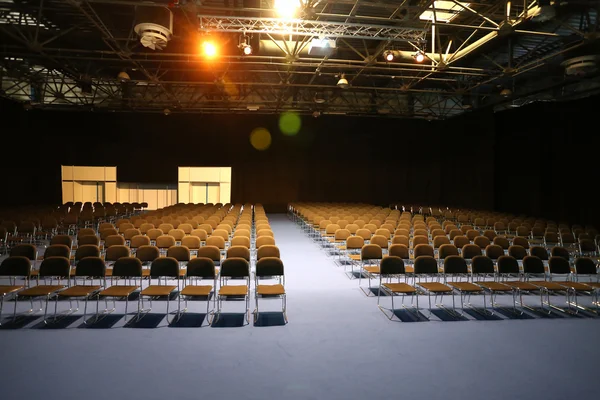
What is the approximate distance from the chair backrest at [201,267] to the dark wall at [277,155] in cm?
1740

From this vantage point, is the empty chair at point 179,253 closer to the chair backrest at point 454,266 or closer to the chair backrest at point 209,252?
the chair backrest at point 209,252

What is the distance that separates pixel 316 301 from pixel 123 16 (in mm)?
10226

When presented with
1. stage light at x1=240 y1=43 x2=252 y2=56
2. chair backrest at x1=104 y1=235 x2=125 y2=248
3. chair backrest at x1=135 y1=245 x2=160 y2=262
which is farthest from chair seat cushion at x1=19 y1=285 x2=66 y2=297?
stage light at x1=240 y1=43 x2=252 y2=56

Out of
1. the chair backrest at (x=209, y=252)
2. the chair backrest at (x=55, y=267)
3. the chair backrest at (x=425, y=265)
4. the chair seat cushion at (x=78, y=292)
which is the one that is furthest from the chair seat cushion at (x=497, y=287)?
the chair backrest at (x=55, y=267)

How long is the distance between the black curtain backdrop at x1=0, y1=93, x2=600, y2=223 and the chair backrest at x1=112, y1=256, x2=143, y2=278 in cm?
1654

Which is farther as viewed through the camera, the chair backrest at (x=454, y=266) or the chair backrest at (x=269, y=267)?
the chair backrest at (x=454, y=266)

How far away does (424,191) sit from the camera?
2400 cm

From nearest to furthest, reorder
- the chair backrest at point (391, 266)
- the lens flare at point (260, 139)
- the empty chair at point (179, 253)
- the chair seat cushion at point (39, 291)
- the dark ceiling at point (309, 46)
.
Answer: the chair seat cushion at point (39, 291), the chair backrest at point (391, 266), the empty chair at point (179, 253), the dark ceiling at point (309, 46), the lens flare at point (260, 139)

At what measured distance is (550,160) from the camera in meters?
15.5

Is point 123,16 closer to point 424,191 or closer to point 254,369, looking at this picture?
point 254,369

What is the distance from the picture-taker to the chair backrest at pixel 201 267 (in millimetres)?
5863

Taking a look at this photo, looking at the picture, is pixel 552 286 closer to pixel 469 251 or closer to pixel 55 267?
pixel 469 251

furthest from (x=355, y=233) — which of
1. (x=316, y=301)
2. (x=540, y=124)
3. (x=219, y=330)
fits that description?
(x=540, y=124)

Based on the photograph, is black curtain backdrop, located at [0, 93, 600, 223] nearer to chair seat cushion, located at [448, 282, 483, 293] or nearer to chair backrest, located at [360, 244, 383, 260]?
chair backrest, located at [360, 244, 383, 260]
